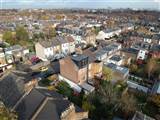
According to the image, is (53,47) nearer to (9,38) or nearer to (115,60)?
(115,60)

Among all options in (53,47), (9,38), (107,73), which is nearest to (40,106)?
(107,73)

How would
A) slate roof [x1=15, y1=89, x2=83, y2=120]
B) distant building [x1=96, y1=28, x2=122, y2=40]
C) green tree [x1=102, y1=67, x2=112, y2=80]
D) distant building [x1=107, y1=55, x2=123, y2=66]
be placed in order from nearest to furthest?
slate roof [x1=15, y1=89, x2=83, y2=120]
green tree [x1=102, y1=67, x2=112, y2=80]
distant building [x1=107, y1=55, x2=123, y2=66]
distant building [x1=96, y1=28, x2=122, y2=40]

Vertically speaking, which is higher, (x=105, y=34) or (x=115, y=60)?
(x=105, y=34)

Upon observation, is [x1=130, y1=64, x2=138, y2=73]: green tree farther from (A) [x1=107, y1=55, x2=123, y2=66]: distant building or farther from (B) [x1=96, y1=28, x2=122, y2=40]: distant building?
(B) [x1=96, y1=28, x2=122, y2=40]: distant building

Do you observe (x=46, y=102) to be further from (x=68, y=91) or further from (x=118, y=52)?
(x=118, y=52)

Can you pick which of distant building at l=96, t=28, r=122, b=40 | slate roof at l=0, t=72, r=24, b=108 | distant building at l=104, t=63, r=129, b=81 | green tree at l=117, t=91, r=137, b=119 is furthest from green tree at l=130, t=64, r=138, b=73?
distant building at l=96, t=28, r=122, b=40

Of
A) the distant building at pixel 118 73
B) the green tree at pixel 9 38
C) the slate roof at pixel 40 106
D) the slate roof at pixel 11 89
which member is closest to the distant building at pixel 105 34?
the green tree at pixel 9 38

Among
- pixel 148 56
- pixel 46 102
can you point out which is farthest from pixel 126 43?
pixel 46 102

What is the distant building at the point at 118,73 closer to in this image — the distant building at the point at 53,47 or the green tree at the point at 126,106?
the green tree at the point at 126,106

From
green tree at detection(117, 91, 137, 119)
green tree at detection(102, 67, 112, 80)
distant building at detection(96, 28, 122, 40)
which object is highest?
distant building at detection(96, 28, 122, 40)

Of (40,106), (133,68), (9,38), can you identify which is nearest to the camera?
(40,106)

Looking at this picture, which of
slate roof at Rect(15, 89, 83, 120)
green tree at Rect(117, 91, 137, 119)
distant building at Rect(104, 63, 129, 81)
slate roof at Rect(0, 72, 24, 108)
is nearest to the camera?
slate roof at Rect(15, 89, 83, 120)
